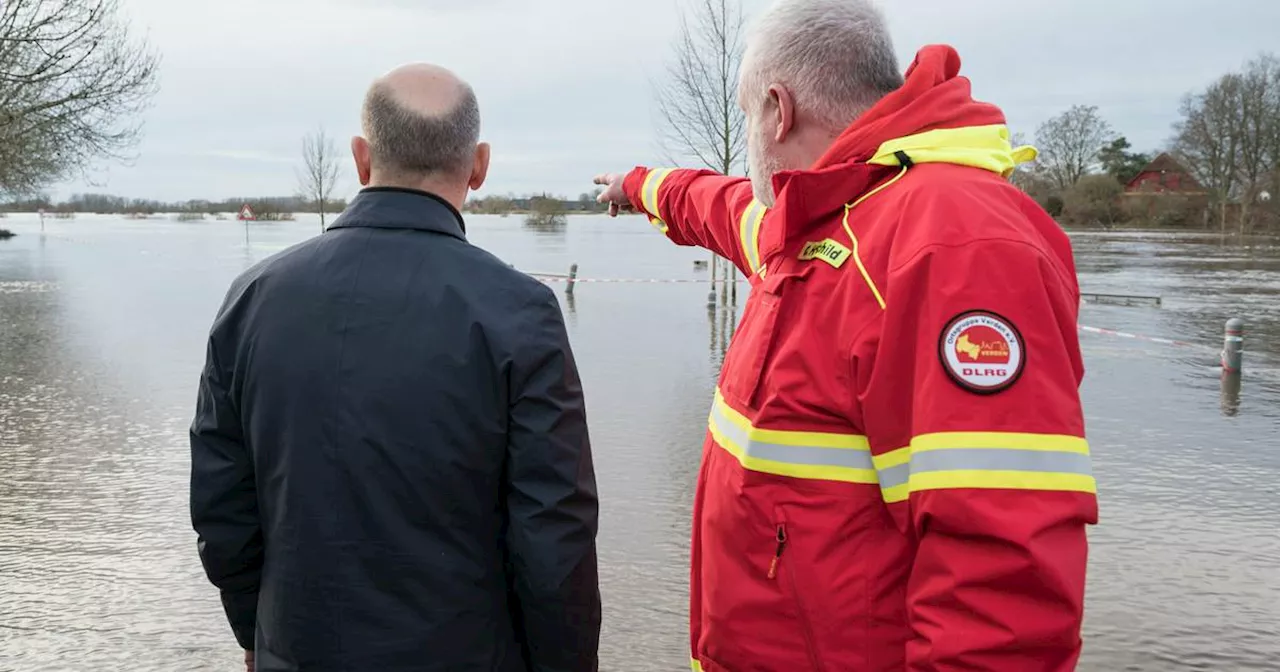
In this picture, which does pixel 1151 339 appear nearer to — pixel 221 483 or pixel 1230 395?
pixel 1230 395

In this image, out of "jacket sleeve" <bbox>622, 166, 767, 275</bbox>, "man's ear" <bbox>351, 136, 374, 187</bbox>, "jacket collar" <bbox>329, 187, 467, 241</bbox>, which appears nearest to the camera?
"jacket collar" <bbox>329, 187, 467, 241</bbox>

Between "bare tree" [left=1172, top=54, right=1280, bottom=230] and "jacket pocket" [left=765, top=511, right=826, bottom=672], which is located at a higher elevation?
"bare tree" [left=1172, top=54, right=1280, bottom=230]

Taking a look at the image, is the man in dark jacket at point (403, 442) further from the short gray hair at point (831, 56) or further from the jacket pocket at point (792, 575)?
the short gray hair at point (831, 56)

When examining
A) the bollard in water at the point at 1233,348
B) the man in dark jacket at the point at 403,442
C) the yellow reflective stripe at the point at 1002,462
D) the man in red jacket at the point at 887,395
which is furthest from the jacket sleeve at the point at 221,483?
the bollard in water at the point at 1233,348

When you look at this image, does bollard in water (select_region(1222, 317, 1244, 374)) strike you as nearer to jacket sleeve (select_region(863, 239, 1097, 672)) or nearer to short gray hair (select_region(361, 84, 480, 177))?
jacket sleeve (select_region(863, 239, 1097, 672))

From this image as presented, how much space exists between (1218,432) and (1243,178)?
202 ft

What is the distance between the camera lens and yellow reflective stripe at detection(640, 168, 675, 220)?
134 inches

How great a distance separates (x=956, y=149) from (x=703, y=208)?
1376mm

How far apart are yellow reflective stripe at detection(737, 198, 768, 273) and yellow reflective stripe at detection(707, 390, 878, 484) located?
3.15 ft

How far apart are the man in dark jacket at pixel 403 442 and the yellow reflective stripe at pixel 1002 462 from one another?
81 cm

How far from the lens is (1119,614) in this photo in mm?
4559

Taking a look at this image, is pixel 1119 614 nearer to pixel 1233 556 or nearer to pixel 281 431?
pixel 1233 556

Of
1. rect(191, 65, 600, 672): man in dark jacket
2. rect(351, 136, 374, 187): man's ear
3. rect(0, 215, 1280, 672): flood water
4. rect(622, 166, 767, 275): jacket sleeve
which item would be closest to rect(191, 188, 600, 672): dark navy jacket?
rect(191, 65, 600, 672): man in dark jacket

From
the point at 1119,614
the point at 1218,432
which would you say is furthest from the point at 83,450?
the point at 1218,432
